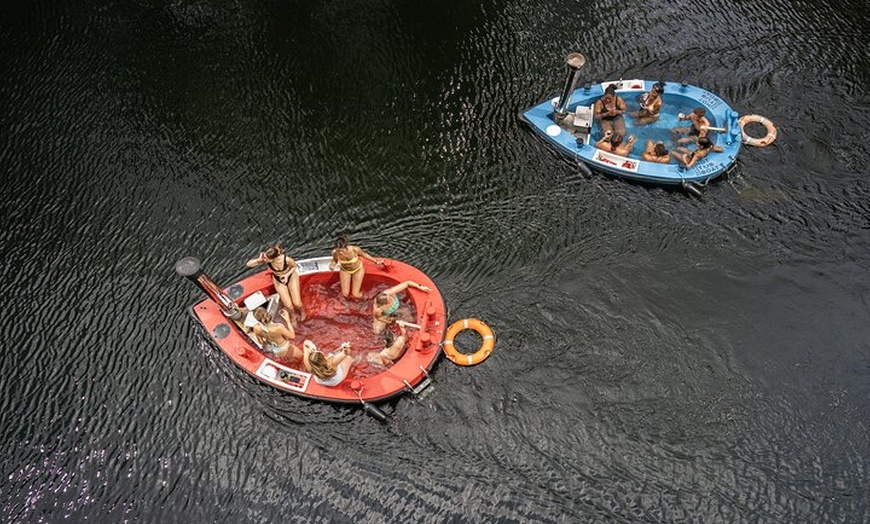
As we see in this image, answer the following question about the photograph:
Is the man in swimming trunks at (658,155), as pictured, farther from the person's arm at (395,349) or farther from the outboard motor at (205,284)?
the outboard motor at (205,284)

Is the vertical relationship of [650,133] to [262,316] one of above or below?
below

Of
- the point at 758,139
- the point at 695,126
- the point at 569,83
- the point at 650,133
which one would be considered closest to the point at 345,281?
the point at 569,83

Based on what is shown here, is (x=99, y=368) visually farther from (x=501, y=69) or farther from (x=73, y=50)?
(x=501, y=69)

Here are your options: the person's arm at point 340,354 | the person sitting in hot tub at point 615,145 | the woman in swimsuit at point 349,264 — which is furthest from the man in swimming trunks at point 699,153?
the person's arm at point 340,354

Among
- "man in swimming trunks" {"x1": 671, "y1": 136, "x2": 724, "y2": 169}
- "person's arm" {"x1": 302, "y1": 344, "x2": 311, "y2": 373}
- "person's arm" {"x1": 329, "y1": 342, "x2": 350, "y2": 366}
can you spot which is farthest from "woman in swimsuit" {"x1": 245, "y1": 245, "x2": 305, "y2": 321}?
"man in swimming trunks" {"x1": 671, "y1": 136, "x2": 724, "y2": 169}

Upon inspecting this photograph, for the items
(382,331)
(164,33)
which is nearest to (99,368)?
(382,331)

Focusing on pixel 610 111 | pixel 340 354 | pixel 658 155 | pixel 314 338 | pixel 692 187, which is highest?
pixel 610 111

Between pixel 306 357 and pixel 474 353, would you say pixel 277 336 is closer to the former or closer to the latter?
pixel 306 357
